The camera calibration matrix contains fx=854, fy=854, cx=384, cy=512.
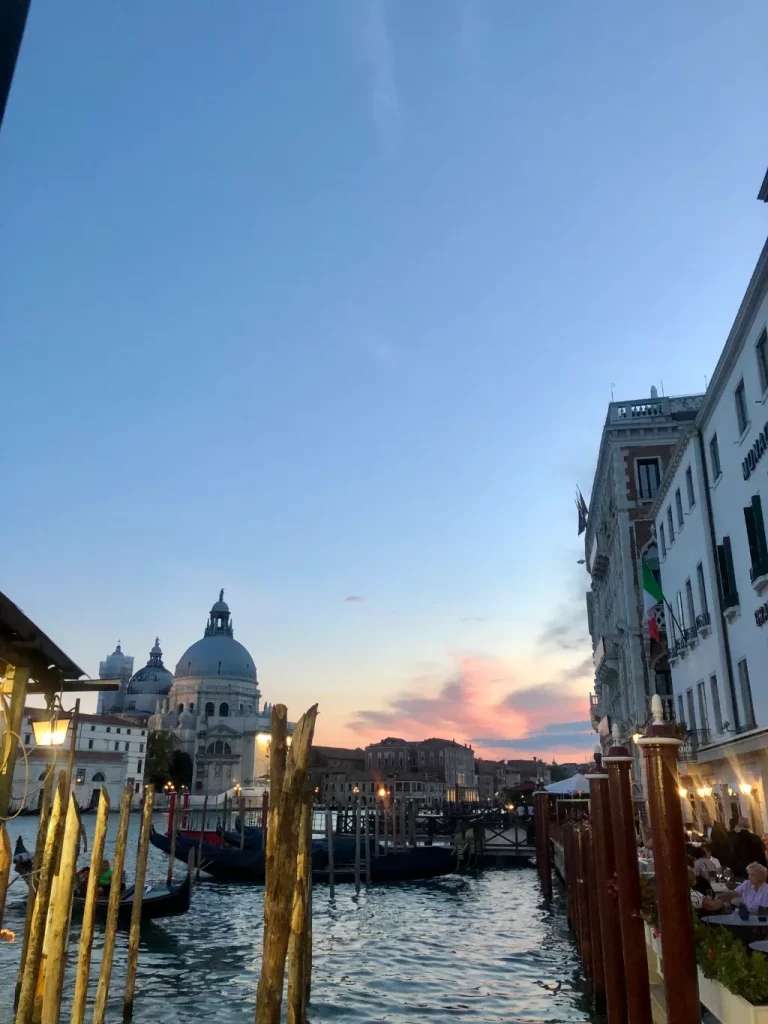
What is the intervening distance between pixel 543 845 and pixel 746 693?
13.2 meters

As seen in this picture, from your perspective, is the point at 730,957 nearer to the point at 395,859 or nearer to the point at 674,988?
the point at 674,988

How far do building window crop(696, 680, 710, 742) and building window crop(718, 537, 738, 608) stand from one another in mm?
3499

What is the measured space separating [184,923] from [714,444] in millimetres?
18316

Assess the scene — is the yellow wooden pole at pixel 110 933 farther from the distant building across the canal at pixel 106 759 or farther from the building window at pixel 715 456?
the distant building across the canal at pixel 106 759

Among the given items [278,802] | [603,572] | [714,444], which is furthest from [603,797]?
[603,572]

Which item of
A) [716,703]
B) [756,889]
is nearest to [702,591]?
[716,703]

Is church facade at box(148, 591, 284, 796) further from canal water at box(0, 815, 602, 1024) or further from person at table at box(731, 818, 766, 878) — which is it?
person at table at box(731, 818, 766, 878)

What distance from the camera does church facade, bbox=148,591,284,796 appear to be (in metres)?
120

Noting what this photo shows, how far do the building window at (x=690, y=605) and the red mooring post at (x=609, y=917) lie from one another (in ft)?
45.3

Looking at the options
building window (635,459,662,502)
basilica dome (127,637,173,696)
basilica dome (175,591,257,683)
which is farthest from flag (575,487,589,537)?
basilica dome (127,637,173,696)

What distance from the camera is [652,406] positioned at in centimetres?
3375

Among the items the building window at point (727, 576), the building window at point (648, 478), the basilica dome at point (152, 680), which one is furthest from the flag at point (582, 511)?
the basilica dome at point (152, 680)

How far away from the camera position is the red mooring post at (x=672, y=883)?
5.57m

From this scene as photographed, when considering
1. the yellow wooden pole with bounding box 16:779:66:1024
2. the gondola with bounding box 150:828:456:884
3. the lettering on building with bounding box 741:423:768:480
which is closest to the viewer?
the yellow wooden pole with bounding box 16:779:66:1024
